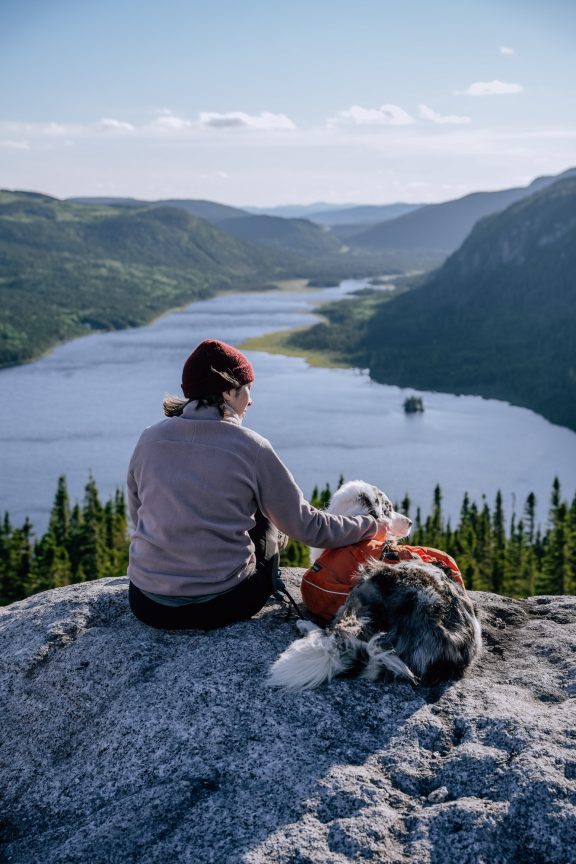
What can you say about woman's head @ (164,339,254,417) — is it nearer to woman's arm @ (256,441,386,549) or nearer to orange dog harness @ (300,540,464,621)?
woman's arm @ (256,441,386,549)

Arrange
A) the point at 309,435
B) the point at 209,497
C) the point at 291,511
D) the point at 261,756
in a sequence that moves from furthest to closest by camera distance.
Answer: the point at 309,435, the point at 291,511, the point at 209,497, the point at 261,756

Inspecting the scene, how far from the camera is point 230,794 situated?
4.99 m

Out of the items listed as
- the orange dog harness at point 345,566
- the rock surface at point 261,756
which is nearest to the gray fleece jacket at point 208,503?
the orange dog harness at point 345,566

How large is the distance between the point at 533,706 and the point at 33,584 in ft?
191

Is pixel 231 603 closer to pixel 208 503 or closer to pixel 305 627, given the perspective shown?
pixel 305 627

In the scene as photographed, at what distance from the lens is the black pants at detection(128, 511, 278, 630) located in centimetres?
686

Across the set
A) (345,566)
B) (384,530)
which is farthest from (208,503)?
(384,530)

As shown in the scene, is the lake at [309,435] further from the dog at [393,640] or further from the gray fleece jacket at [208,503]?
the dog at [393,640]

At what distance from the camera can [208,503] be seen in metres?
6.34

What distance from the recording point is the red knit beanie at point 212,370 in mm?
6328

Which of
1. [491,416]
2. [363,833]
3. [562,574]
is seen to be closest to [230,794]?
[363,833]

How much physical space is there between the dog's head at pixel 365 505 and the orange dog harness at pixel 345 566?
8.9 inches

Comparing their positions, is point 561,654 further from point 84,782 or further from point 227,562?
point 84,782

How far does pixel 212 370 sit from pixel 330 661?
2507mm
